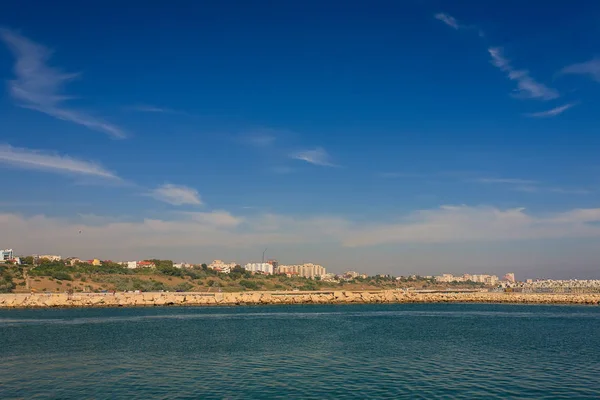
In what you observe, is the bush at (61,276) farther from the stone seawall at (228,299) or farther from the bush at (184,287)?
the bush at (184,287)

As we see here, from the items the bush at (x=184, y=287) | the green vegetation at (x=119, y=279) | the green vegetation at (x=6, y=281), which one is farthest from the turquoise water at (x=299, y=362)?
the bush at (x=184, y=287)

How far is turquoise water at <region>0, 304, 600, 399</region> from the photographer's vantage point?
77.7 ft

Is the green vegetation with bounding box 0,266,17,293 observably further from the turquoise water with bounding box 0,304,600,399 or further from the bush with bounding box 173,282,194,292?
the turquoise water with bounding box 0,304,600,399

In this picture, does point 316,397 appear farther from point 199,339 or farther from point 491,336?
point 491,336

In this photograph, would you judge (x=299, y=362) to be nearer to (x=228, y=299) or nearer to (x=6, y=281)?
(x=228, y=299)

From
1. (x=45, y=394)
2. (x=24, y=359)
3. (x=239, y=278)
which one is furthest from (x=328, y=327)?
(x=239, y=278)

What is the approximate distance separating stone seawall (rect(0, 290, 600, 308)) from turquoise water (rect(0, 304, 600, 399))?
38.3 m

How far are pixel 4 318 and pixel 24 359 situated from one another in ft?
132

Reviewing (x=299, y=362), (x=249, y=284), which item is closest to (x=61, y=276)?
(x=249, y=284)

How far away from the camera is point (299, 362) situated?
31234 millimetres

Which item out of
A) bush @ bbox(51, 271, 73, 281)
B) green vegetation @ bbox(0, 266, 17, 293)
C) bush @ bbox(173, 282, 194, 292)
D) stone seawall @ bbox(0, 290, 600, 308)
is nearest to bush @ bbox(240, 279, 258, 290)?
bush @ bbox(173, 282, 194, 292)

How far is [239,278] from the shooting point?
588ft

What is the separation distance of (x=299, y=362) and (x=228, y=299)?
72.1 metres

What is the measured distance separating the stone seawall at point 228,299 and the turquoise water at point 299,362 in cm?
3835
